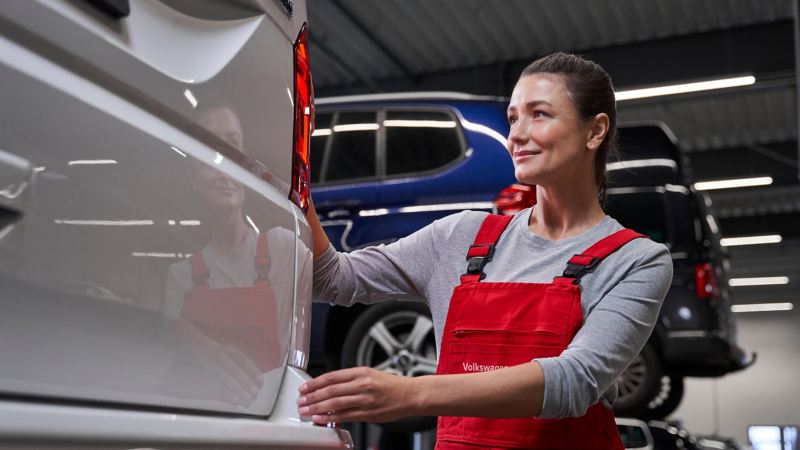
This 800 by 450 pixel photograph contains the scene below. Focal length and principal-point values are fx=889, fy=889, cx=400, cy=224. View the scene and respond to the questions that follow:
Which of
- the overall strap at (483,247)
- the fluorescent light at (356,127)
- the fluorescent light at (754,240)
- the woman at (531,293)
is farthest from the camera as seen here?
the fluorescent light at (754,240)

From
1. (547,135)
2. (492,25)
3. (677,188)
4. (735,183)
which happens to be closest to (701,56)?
(492,25)

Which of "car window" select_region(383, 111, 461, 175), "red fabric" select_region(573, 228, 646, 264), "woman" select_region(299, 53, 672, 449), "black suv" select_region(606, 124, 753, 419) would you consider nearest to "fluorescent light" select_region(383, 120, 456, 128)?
"car window" select_region(383, 111, 461, 175)

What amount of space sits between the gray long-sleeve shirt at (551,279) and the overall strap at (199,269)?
569mm

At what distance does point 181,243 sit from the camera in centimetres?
102

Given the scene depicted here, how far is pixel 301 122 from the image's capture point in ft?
4.57

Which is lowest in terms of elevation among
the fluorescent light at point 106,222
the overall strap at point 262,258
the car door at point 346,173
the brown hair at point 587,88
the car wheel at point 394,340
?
the fluorescent light at point 106,222

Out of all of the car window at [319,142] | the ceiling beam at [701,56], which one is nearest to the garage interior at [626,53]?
the ceiling beam at [701,56]

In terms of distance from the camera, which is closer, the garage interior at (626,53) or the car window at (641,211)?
the car window at (641,211)

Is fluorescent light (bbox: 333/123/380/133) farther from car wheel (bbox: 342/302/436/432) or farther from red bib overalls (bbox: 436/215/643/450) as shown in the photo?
red bib overalls (bbox: 436/215/643/450)

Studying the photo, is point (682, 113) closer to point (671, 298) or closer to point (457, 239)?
point (671, 298)

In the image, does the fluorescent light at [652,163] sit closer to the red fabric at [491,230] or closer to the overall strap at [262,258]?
the red fabric at [491,230]

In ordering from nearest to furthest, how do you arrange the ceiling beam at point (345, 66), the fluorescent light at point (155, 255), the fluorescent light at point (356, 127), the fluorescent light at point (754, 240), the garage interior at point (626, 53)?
1. the fluorescent light at point (155, 255)
2. the fluorescent light at point (356, 127)
3. the garage interior at point (626, 53)
4. the ceiling beam at point (345, 66)
5. the fluorescent light at point (754, 240)

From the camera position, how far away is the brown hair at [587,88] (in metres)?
1.76

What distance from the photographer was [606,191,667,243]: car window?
5.50 metres
